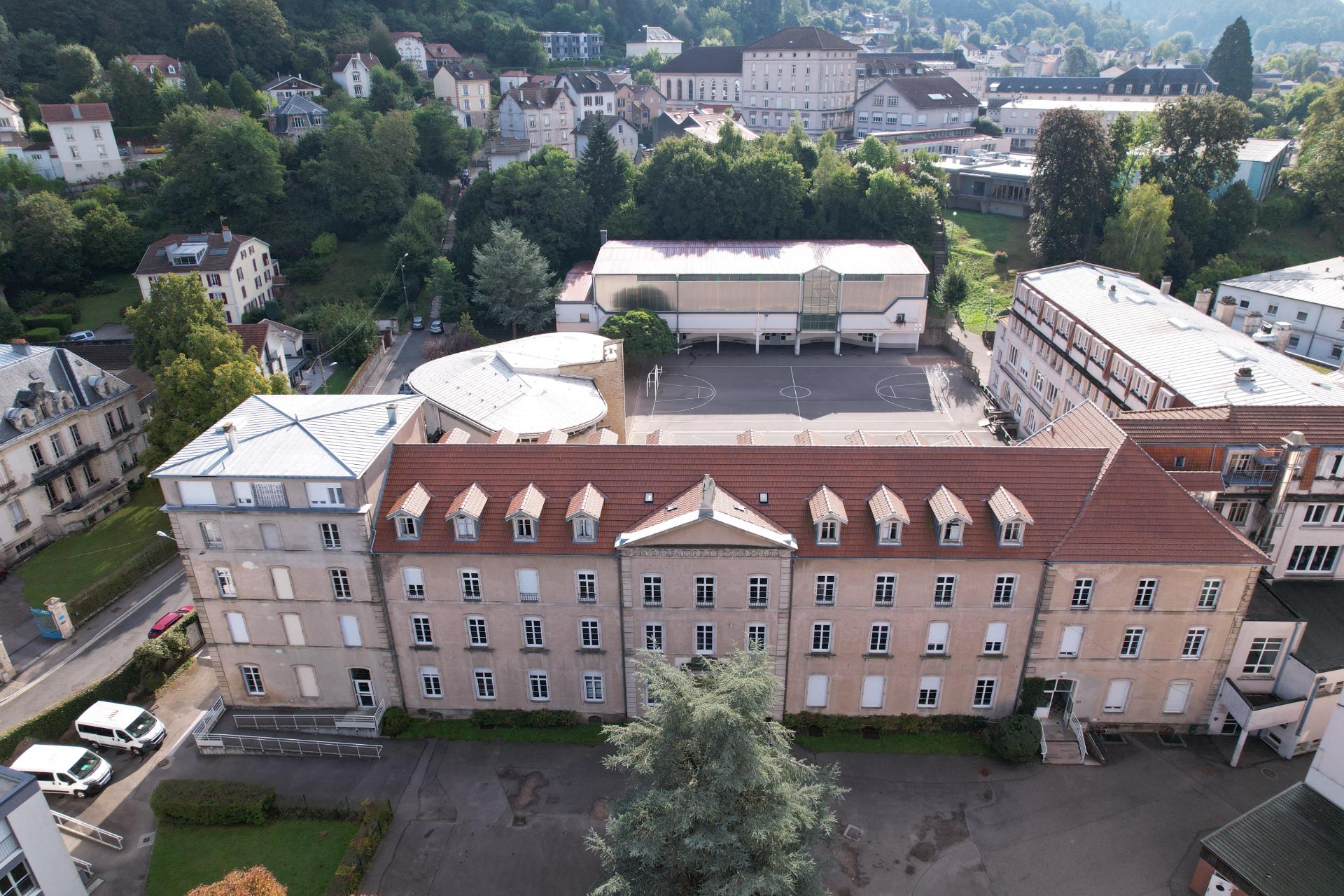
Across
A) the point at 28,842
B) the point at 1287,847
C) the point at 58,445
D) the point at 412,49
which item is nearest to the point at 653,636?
the point at 28,842

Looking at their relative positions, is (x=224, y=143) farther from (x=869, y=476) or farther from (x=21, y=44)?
(x=869, y=476)

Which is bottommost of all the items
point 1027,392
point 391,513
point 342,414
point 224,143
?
point 1027,392

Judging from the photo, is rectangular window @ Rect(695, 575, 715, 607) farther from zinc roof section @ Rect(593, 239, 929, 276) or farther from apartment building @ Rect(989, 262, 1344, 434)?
zinc roof section @ Rect(593, 239, 929, 276)

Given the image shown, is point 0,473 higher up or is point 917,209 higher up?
point 917,209

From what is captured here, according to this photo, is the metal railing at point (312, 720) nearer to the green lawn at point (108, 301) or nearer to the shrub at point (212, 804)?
the shrub at point (212, 804)

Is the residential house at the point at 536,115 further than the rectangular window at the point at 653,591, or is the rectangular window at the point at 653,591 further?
the residential house at the point at 536,115

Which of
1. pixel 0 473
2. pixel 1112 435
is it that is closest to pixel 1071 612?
pixel 1112 435

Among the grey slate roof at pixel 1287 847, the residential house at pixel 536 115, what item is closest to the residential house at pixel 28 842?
the grey slate roof at pixel 1287 847
